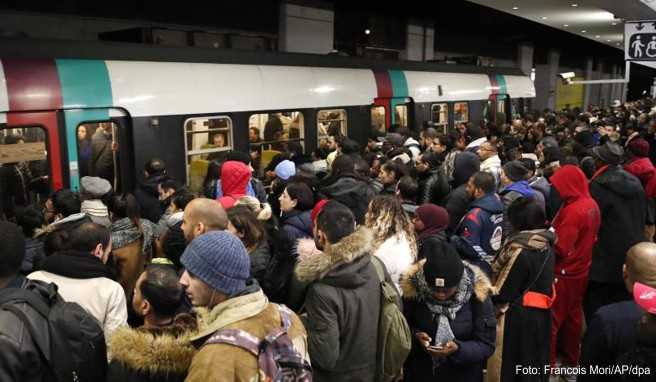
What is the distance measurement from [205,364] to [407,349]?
1.34m

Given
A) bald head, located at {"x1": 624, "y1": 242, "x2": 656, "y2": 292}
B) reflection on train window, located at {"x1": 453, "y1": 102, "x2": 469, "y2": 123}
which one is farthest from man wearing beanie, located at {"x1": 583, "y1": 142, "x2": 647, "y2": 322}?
reflection on train window, located at {"x1": 453, "y1": 102, "x2": 469, "y2": 123}

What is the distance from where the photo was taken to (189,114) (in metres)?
6.15

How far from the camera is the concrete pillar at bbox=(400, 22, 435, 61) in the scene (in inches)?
723

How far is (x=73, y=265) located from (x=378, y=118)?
23.9ft

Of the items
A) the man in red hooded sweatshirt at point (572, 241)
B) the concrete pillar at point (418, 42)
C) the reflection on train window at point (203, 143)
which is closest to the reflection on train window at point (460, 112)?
the reflection on train window at point (203, 143)

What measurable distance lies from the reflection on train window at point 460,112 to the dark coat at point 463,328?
356 inches

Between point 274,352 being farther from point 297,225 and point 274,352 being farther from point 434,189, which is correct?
point 434,189

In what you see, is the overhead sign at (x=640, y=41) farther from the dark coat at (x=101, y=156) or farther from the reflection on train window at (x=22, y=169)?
the reflection on train window at (x=22, y=169)

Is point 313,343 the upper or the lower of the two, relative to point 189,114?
lower

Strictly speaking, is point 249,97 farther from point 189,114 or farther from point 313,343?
point 313,343

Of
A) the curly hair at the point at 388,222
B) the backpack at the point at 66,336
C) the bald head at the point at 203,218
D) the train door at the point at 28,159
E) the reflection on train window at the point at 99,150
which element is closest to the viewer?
the backpack at the point at 66,336

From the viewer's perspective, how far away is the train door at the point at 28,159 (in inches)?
188

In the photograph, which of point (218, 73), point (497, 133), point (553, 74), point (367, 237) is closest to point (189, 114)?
point (218, 73)

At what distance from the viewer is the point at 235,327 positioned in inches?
71.3
